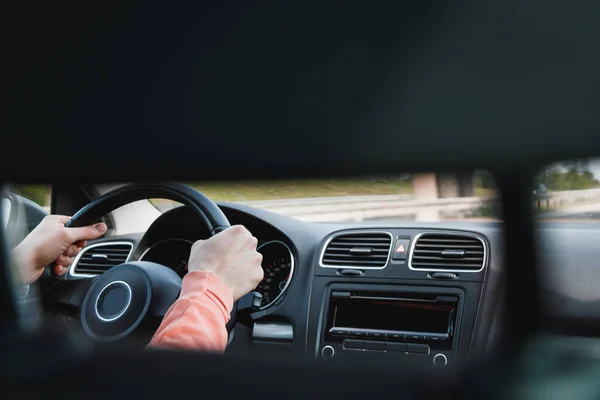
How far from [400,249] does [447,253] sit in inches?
9.6

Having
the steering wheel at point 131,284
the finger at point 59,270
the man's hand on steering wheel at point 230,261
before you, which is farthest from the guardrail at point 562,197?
the finger at point 59,270

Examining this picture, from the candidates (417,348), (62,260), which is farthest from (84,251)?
(417,348)

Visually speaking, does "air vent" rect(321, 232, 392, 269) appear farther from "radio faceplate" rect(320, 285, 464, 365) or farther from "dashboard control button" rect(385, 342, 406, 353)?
"dashboard control button" rect(385, 342, 406, 353)

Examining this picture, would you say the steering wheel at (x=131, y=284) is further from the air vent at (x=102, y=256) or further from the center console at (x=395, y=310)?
the center console at (x=395, y=310)

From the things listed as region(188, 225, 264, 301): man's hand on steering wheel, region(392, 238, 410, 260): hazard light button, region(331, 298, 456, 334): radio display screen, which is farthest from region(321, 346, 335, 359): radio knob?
region(188, 225, 264, 301): man's hand on steering wheel

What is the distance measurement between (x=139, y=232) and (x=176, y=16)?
6.97 ft

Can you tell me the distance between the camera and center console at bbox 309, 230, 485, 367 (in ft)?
11.2

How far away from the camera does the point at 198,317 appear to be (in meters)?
1.89

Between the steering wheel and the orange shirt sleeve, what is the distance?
536 millimetres

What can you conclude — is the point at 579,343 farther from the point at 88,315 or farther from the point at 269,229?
the point at 269,229

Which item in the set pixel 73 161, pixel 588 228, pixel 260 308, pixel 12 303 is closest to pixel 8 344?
pixel 12 303

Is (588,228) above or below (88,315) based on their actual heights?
above

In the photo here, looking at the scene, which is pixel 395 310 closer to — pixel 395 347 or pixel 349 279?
pixel 395 347

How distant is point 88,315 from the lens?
2867 mm
